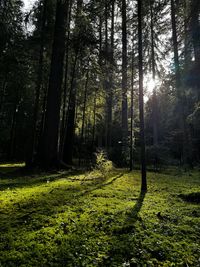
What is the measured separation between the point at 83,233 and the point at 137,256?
916 mm

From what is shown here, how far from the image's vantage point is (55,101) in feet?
35.3

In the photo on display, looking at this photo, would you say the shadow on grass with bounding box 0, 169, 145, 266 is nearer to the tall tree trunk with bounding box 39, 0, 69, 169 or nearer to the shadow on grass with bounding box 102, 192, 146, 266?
the shadow on grass with bounding box 102, 192, 146, 266

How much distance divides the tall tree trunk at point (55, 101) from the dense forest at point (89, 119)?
0.15 ft

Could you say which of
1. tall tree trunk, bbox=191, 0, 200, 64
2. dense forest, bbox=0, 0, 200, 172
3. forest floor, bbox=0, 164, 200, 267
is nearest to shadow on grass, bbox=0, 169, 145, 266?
forest floor, bbox=0, 164, 200, 267

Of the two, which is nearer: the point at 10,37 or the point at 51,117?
the point at 51,117

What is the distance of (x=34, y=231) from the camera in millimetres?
3553

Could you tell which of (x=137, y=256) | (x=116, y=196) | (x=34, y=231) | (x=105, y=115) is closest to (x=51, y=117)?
(x=116, y=196)

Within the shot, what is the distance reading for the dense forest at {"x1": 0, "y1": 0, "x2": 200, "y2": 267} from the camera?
3.45 m

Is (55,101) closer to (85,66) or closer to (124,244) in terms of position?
(85,66)

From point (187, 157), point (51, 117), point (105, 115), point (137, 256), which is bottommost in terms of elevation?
point (137, 256)

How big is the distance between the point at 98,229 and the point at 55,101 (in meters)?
7.87

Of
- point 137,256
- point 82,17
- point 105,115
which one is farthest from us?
point 105,115

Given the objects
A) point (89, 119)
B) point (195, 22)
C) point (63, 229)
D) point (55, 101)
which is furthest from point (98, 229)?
point (89, 119)

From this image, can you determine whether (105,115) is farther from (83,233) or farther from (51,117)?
(83,233)
